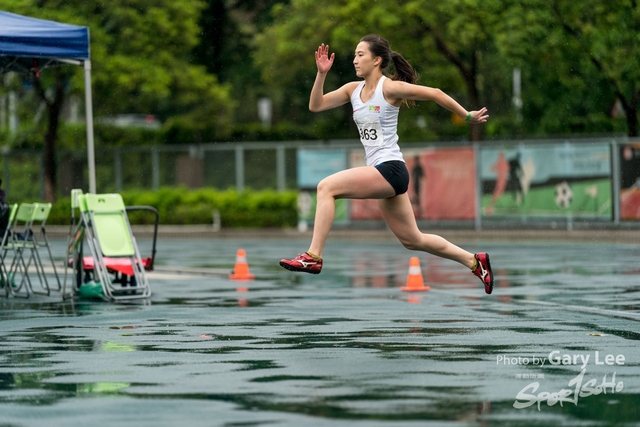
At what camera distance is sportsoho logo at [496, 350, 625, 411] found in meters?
6.99

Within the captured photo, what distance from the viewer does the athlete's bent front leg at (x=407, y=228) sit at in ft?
34.4

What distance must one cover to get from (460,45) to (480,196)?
6.41 metres

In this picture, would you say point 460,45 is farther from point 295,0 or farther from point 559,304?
point 559,304

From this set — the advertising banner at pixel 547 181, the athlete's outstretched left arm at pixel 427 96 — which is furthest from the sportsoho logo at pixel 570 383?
the advertising banner at pixel 547 181

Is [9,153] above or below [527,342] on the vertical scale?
above

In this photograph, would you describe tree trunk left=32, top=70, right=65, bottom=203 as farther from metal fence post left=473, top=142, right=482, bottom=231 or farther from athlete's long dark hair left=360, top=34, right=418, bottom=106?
athlete's long dark hair left=360, top=34, right=418, bottom=106

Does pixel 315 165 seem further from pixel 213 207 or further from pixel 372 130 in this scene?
pixel 372 130

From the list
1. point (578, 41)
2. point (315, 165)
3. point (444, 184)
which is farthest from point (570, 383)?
point (315, 165)

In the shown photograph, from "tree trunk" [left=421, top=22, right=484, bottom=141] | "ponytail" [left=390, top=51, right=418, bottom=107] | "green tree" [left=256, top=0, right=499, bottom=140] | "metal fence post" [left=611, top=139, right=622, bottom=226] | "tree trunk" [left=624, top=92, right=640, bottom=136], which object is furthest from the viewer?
"tree trunk" [left=421, top=22, right=484, bottom=141]

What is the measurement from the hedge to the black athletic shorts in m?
24.6

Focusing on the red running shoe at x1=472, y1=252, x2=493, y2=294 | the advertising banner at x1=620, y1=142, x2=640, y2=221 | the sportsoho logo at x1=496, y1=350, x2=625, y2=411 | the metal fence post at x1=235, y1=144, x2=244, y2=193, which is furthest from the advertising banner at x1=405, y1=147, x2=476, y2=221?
the sportsoho logo at x1=496, y1=350, x2=625, y2=411

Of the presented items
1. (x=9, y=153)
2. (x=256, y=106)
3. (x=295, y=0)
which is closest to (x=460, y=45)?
(x=295, y=0)

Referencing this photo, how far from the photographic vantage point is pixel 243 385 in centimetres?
761

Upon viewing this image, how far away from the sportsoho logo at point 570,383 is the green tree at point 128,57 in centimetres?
2891
